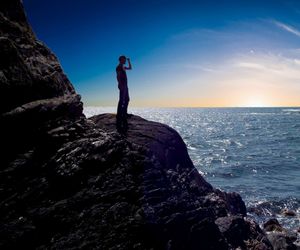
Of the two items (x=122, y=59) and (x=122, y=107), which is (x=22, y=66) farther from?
(x=122, y=107)

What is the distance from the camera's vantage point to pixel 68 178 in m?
8.58

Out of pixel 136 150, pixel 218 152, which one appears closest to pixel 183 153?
pixel 136 150

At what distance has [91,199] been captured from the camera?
8555 mm

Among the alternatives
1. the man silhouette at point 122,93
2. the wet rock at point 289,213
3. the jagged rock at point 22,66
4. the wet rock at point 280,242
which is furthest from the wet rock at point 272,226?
the jagged rock at point 22,66

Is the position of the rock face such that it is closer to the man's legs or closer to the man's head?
the man's legs

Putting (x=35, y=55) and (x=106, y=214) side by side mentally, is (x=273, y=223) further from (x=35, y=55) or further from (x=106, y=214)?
(x=35, y=55)

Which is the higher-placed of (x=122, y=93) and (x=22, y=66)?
(x=22, y=66)

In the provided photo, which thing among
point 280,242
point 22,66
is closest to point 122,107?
point 22,66

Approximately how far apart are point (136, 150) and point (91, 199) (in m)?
2.95

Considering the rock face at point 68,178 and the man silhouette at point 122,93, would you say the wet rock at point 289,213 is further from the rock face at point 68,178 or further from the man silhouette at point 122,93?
the man silhouette at point 122,93

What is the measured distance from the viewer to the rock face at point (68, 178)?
7754 millimetres

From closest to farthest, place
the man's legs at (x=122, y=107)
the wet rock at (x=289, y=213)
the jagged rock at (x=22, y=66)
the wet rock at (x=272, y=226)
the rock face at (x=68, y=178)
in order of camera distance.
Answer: the rock face at (x=68, y=178)
the jagged rock at (x=22, y=66)
the man's legs at (x=122, y=107)
the wet rock at (x=272, y=226)
the wet rock at (x=289, y=213)

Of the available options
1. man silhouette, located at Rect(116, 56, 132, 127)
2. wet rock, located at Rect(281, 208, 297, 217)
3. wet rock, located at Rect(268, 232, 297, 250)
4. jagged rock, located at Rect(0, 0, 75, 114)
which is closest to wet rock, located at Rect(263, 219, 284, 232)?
wet rock, located at Rect(268, 232, 297, 250)

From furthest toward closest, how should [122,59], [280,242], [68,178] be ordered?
[280,242] → [122,59] → [68,178]
